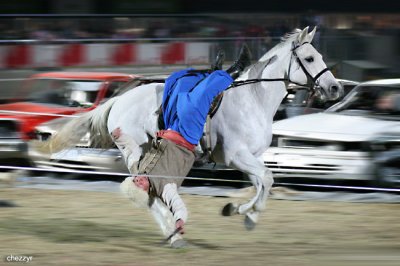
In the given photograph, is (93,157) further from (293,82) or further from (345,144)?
(293,82)

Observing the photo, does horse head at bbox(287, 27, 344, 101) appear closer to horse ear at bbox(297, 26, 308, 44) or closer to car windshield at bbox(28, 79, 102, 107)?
horse ear at bbox(297, 26, 308, 44)

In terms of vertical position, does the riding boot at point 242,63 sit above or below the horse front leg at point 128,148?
above

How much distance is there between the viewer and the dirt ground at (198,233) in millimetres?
8062

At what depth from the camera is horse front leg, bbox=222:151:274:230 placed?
8.66m

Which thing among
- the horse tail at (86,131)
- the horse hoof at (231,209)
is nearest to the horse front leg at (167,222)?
the horse hoof at (231,209)

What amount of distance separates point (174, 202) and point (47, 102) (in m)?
6.99

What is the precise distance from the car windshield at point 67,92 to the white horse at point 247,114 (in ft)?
16.3

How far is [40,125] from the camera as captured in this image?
13.8 metres

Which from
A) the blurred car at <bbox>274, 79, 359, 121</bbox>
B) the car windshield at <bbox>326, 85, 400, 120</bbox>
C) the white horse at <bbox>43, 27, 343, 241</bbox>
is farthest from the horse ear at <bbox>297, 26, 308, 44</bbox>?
the blurred car at <bbox>274, 79, 359, 121</bbox>

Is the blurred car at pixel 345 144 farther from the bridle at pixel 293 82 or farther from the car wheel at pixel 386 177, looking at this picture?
the bridle at pixel 293 82

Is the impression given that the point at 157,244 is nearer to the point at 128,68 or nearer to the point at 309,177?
the point at 309,177

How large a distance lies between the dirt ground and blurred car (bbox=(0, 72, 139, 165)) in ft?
5.40

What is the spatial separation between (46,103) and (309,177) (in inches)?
187

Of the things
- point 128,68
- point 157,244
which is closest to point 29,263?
point 157,244
